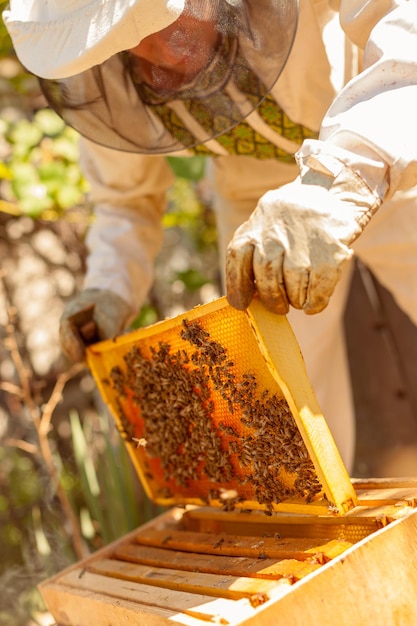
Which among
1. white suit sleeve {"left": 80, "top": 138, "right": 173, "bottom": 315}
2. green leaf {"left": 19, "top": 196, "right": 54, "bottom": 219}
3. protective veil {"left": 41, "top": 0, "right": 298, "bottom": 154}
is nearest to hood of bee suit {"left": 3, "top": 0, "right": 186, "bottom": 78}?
protective veil {"left": 41, "top": 0, "right": 298, "bottom": 154}

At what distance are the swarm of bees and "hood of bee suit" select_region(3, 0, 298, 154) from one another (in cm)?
54

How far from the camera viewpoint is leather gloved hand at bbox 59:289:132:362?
76.3 inches

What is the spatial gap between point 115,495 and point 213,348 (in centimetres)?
139

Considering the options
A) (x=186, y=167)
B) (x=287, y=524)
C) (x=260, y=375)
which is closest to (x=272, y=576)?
(x=287, y=524)

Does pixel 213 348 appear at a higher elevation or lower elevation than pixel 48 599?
higher

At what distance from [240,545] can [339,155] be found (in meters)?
0.77

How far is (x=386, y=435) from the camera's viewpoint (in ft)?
10.5

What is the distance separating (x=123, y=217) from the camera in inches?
86.4

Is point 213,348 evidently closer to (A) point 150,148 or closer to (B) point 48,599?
(A) point 150,148

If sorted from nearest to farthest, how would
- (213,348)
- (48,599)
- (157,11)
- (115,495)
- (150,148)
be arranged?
(157,11) < (213,348) < (48,599) < (150,148) < (115,495)

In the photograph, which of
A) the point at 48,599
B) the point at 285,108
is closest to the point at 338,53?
the point at 285,108

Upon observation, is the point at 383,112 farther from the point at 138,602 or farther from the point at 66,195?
the point at 66,195

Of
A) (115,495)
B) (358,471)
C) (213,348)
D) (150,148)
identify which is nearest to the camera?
(213,348)

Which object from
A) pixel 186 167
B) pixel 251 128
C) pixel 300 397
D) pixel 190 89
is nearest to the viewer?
pixel 300 397
